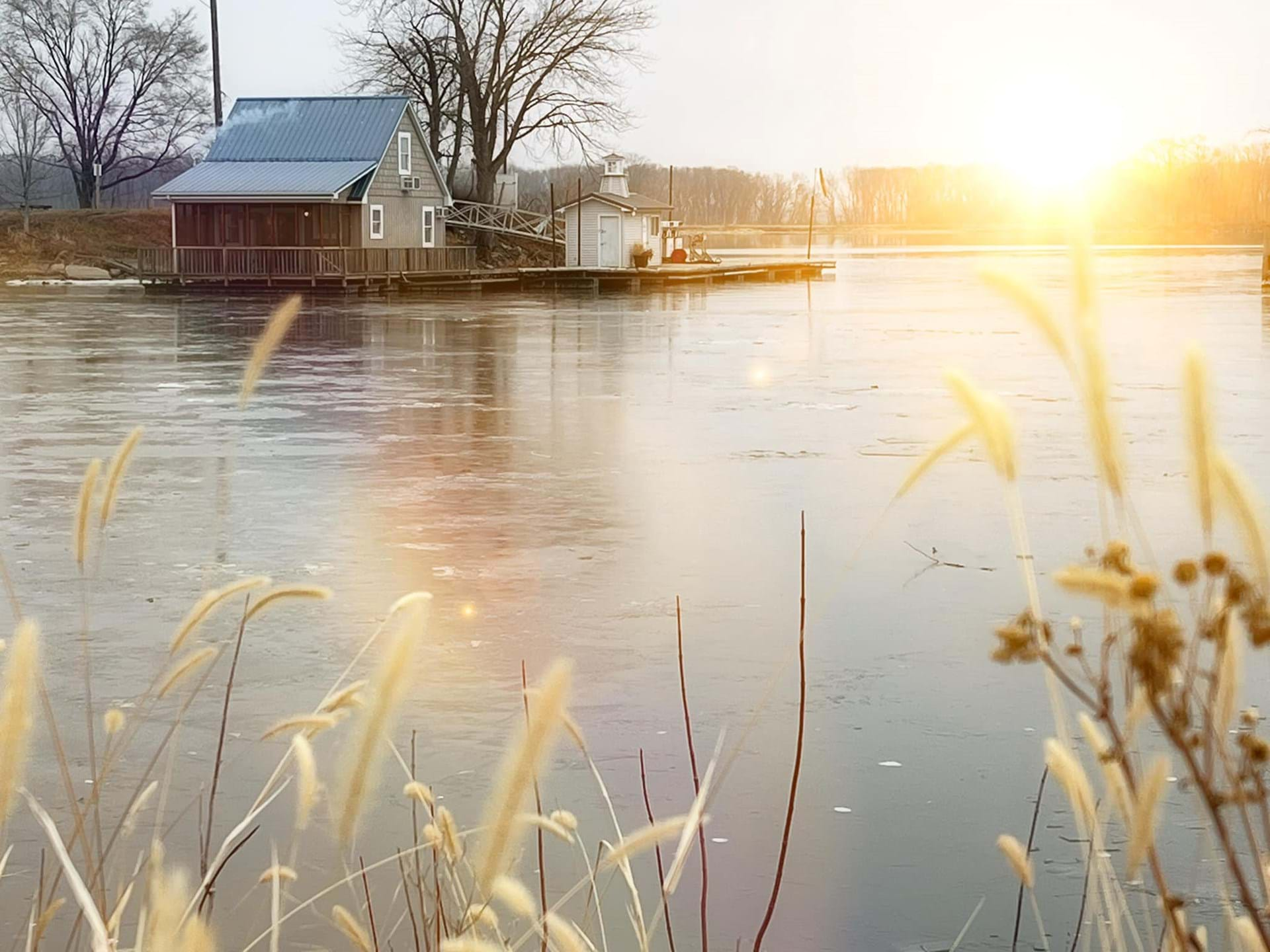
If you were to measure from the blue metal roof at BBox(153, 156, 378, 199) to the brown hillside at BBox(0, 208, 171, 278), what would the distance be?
11.6 metres

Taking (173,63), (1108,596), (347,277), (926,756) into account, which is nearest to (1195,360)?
(1108,596)

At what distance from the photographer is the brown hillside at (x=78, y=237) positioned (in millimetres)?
71375

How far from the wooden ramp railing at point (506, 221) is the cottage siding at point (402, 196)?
7415 millimetres

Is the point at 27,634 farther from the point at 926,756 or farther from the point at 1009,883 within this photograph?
the point at 926,756

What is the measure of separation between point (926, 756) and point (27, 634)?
14.8 ft

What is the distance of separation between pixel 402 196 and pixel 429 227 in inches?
105

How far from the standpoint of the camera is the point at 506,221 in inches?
2992

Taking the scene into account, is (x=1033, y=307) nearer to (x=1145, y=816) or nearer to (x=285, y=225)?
(x=1145, y=816)

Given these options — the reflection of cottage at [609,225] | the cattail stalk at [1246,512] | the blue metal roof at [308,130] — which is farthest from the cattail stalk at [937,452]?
the reflection of cottage at [609,225]

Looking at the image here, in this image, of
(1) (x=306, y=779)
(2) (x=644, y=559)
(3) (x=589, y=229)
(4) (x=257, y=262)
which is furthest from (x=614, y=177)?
(1) (x=306, y=779)

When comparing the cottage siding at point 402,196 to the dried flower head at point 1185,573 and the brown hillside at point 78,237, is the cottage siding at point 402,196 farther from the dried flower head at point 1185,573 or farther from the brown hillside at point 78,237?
the dried flower head at point 1185,573

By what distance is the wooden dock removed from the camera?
52.1 meters

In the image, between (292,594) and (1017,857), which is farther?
(292,594)

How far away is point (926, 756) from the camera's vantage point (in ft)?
20.6
